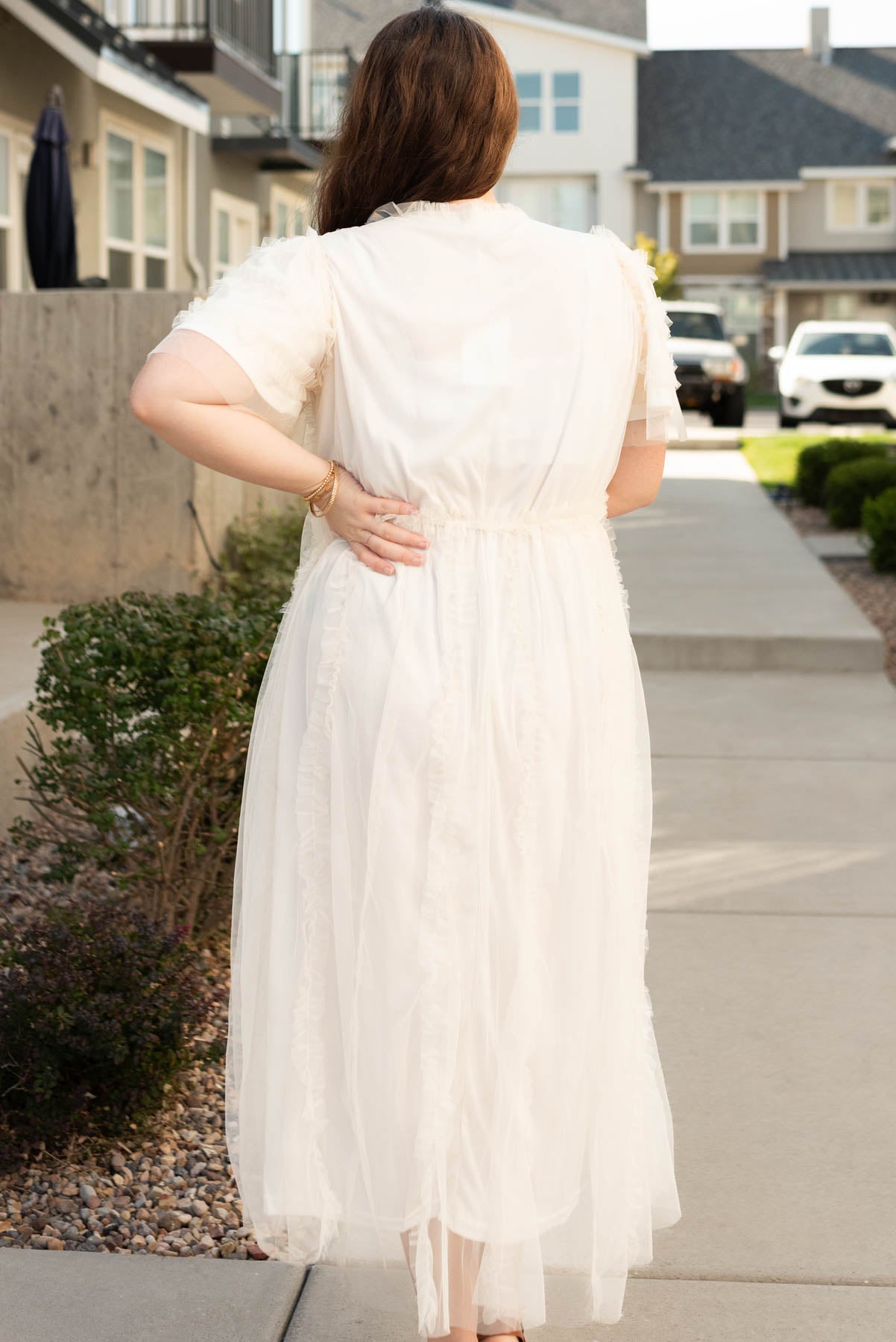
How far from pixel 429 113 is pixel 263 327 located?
0.38 meters

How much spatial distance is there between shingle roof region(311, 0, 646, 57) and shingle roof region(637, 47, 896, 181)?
91.6 inches

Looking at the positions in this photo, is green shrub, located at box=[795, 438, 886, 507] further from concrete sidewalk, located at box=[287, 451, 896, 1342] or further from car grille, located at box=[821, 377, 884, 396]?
car grille, located at box=[821, 377, 884, 396]

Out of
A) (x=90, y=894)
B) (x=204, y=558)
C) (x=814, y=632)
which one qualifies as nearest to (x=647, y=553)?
(x=814, y=632)

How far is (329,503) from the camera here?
2.23 metres

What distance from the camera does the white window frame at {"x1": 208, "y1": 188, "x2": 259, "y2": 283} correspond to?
17.3 metres

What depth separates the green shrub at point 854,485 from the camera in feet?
41.1

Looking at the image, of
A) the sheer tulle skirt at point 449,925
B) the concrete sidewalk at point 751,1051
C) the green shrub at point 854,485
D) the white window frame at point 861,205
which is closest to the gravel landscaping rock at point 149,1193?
the concrete sidewalk at point 751,1051

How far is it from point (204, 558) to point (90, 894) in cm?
321

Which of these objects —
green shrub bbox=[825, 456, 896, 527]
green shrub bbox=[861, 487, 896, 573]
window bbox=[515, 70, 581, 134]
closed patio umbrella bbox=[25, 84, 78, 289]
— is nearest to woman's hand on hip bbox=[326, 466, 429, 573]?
closed patio umbrella bbox=[25, 84, 78, 289]

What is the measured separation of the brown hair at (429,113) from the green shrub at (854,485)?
10.7m

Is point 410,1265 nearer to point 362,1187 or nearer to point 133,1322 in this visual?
point 362,1187

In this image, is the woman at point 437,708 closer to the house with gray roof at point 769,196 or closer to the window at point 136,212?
the window at point 136,212

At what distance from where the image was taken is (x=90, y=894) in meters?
4.45

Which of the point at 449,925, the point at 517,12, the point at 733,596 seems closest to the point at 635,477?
the point at 449,925
